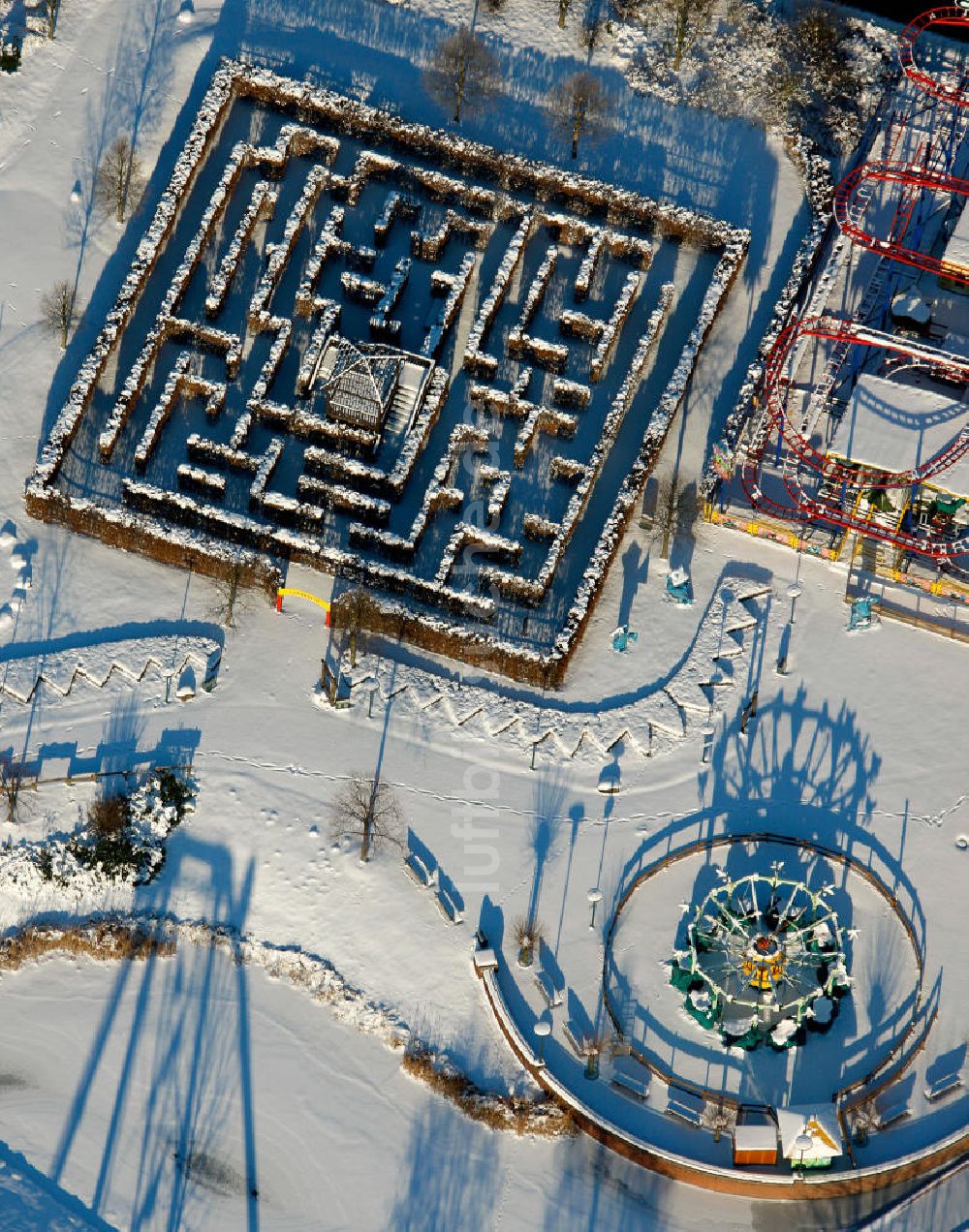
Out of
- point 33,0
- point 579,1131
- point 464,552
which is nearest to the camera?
point 579,1131

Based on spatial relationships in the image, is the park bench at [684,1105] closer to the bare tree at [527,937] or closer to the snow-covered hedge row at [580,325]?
the bare tree at [527,937]

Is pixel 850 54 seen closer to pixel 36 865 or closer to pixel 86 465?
pixel 86 465

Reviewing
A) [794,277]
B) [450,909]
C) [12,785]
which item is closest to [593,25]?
[794,277]

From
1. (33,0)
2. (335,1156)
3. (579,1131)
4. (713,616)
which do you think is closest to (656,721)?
(713,616)

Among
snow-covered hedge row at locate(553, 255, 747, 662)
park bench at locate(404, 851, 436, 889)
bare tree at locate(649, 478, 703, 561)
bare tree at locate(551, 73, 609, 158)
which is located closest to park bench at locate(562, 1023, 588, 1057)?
park bench at locate(404, 851, 436, 889)

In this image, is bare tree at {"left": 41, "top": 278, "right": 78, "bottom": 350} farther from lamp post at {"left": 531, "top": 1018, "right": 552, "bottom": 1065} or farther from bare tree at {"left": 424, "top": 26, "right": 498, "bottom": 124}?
lamp post at {"left": 531, "top": 1018, "right": 552, "bottom": 1065}

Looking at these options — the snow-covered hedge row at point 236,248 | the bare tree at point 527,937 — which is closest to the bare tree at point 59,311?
the snow-covered hedge row at point 236,248

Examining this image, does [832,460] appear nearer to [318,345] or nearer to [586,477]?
[586,477]
